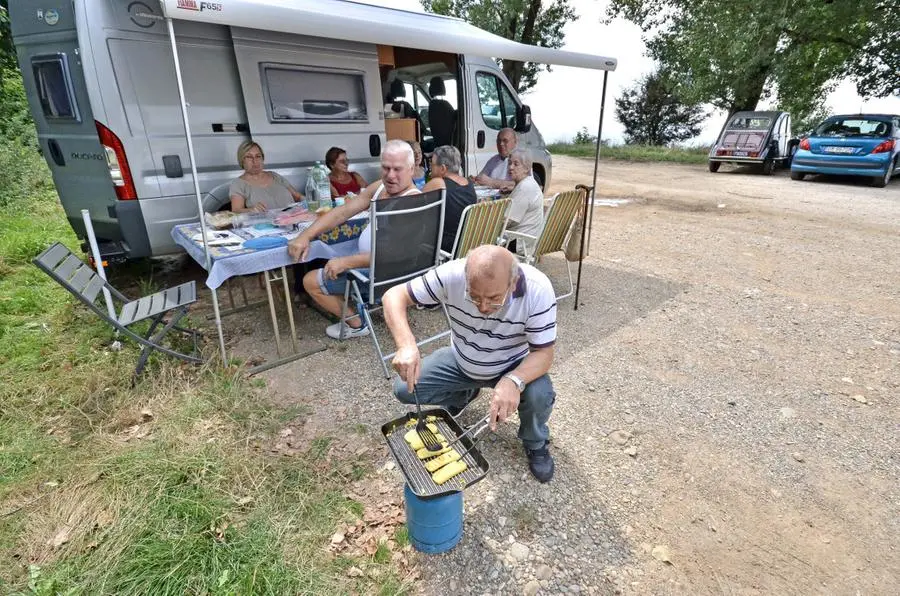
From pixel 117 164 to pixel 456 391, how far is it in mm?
2849

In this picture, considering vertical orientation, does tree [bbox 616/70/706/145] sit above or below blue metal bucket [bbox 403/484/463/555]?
above

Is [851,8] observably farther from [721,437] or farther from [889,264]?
[721,437]

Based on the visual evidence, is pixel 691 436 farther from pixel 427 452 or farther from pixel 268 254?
pixel 268 254

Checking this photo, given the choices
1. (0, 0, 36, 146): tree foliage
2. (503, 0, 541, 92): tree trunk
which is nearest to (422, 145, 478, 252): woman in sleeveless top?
(0, 0, 36, 146): tree foliage

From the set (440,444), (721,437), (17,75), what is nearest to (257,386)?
(440,444)

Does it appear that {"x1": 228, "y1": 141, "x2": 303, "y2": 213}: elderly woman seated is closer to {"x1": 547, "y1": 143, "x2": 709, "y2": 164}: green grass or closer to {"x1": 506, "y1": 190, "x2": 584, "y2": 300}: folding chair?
{"x1": 506, "y1": 190, "x2": 584, "y2": 300}: folding chair

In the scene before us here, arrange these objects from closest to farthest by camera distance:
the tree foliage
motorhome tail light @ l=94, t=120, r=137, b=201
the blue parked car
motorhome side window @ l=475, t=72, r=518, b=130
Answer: motorhome tail light @ l=94, t=120, r=137, b=201
motorhome side window @ l=475, t=72, r=518, b=130
the tree foliage
the blue parked car

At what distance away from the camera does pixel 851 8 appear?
11.1m

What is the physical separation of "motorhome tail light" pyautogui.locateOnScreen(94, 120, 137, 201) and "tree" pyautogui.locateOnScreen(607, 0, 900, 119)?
14.2 meters

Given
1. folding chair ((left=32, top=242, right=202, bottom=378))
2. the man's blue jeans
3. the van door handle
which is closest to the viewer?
the man's blue jeans

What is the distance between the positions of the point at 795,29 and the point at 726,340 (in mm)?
12777

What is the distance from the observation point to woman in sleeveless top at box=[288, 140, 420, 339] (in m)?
2.91

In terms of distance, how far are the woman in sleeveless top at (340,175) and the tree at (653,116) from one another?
21090 mm

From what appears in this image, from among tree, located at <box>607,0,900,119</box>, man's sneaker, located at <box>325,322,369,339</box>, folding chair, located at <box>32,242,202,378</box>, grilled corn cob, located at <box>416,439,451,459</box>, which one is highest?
tree, located at <box>607,0,900,119</box>
